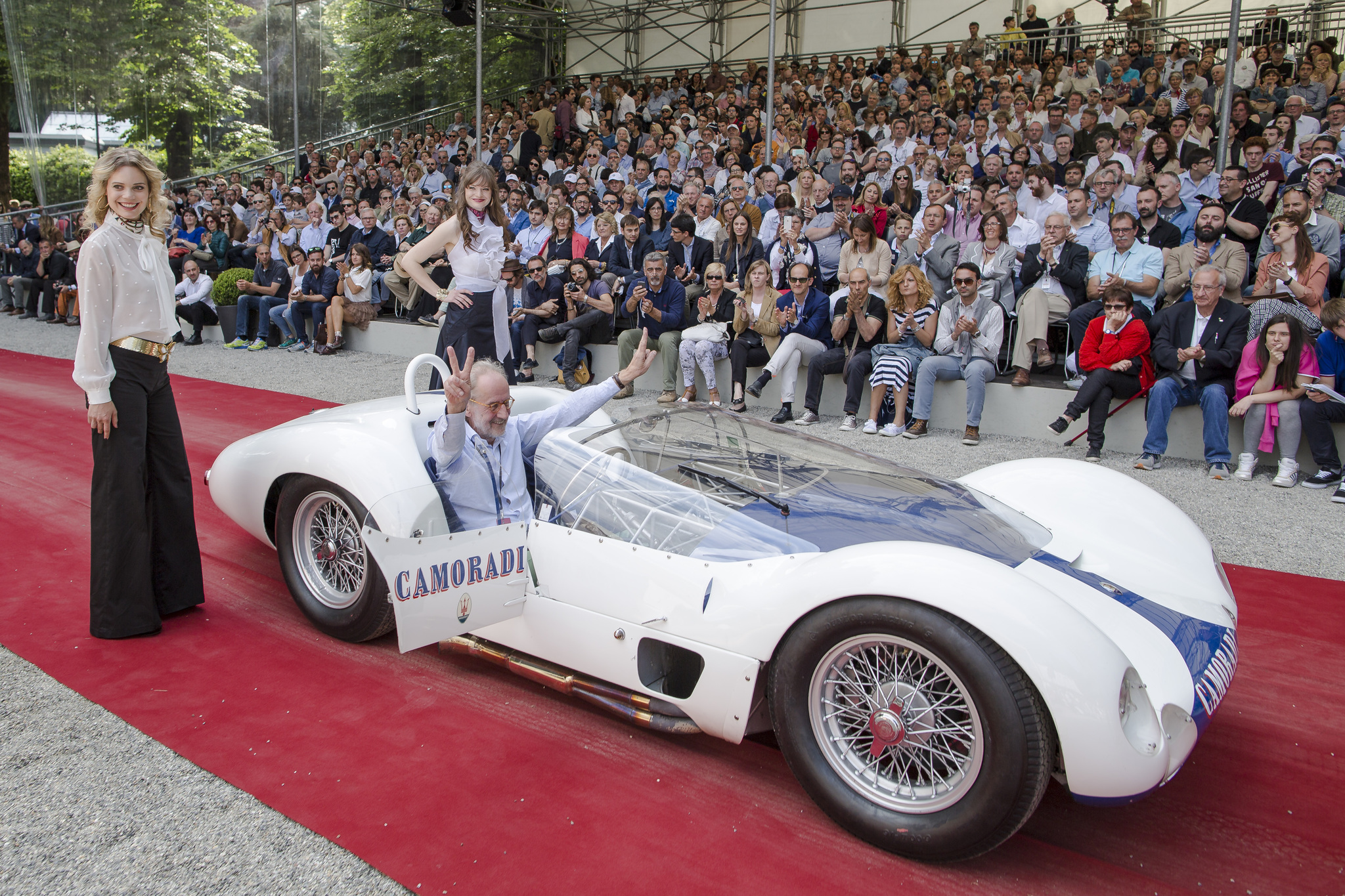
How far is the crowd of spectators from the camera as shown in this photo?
259 inches

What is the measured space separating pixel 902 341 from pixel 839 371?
0.63 m

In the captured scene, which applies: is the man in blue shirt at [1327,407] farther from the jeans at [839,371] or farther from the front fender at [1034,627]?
the front fender at [1034,627]

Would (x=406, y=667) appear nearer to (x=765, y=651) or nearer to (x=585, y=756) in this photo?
(x=585, y=756)

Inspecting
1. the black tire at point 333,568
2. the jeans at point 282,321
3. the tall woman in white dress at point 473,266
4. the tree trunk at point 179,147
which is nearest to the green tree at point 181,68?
the tree trunk at point 179,147

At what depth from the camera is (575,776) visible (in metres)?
2.63

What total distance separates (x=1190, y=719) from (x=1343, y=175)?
786 cm

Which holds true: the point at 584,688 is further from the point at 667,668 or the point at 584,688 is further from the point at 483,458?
the point at 483,458

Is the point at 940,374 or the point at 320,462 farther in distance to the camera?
the point at 940,374

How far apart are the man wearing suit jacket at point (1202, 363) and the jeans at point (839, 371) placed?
84.9 inches

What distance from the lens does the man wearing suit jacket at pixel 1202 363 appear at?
6.23m

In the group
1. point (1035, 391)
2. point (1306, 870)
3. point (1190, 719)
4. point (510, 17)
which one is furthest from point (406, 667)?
point (510, 17)

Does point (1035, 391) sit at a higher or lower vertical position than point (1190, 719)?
higher

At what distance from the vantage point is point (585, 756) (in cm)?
274

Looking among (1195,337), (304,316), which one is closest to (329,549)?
(1195,337)
